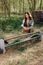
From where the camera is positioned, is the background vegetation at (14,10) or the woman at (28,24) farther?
the background vegetation at (14,10)

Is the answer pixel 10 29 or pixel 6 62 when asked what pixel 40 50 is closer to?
pixel 6 62

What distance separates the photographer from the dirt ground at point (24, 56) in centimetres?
557

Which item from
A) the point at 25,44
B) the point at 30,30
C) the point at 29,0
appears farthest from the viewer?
the point at 29,0

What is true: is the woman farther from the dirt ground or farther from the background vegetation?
the dirt ground

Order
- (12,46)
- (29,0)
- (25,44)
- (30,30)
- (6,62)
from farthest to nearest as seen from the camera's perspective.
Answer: (29,0)
(30,30)
(25,44)
(12,46)
(6,62)

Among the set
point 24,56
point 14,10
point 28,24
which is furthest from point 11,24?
point 24,56

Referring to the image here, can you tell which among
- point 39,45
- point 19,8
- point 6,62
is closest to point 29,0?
point 19,8

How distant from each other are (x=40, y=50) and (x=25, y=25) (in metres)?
2.27

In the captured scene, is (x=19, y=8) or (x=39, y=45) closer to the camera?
(x=39, y=45)

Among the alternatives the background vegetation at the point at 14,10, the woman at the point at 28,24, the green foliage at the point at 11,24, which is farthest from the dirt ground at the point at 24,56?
the background vegetation at the point at 14,10

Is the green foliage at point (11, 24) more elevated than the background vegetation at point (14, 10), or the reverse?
→ the background vegetation at point (14, 10)

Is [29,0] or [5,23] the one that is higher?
[29,0]

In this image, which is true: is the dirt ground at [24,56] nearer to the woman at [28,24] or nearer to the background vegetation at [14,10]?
the woman at [28,24]

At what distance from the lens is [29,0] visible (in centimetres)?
1018
